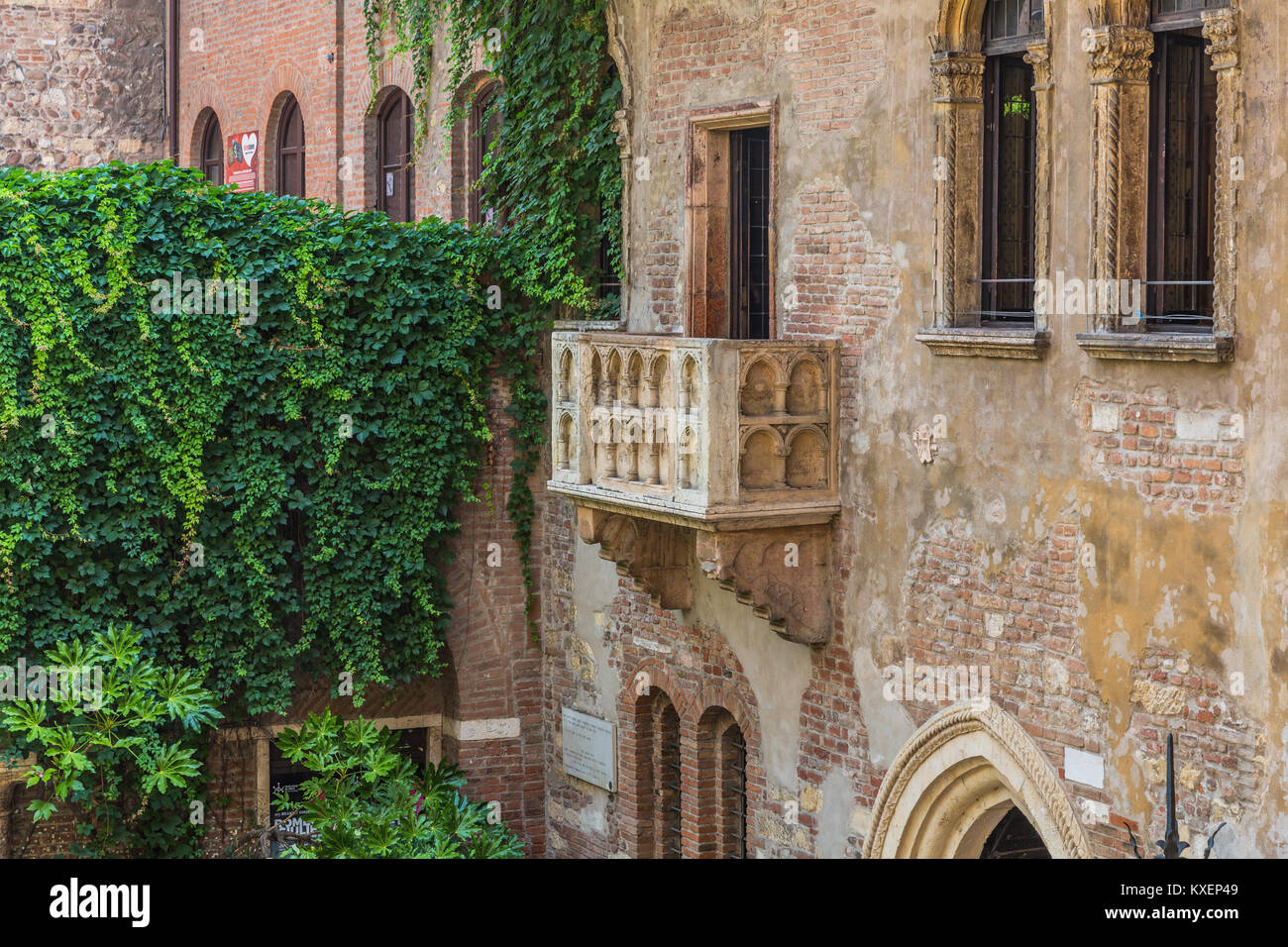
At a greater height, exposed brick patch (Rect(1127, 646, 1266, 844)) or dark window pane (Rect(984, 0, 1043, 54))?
dark window pane (Rect(984, 0, 1043, 54))

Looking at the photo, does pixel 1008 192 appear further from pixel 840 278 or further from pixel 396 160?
pixel 396 160

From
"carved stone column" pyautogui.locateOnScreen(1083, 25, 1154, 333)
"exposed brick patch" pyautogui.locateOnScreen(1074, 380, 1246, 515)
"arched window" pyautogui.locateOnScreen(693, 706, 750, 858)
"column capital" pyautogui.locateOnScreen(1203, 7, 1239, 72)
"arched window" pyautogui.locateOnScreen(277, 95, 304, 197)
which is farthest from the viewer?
"arched window" pyautogui.locateOnScreen(277, 95, 304, 197)

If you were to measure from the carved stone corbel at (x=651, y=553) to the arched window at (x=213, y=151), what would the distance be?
10.1 meters

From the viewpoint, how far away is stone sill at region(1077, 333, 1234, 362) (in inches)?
301

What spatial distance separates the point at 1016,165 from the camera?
9.35 meters

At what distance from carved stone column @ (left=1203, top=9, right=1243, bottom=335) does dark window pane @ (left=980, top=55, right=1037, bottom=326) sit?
62.6 inches

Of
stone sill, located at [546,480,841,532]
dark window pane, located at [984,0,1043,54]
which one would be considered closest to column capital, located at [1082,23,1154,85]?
dark window pane, located at [984,0,1043,54]

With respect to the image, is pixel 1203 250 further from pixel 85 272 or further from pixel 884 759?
pixel 85 272

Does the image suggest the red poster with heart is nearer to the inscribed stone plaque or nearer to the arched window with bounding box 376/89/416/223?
the arched window with bounding box 376/89/416/223

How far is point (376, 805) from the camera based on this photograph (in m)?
12.1

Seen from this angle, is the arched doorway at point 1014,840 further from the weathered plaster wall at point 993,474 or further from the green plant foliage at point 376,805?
the green plant foliage at point 376,805

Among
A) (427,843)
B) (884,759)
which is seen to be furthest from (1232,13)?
(427,843)

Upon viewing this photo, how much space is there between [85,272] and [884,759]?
628cm

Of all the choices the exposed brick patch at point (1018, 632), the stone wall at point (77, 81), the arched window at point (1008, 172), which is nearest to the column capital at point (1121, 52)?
the arched window at point (1008, 172)
